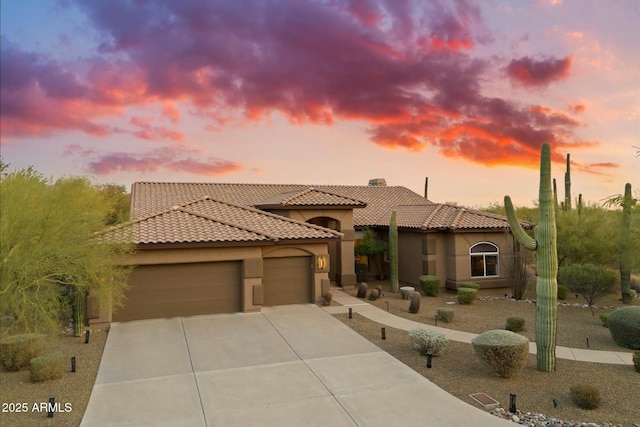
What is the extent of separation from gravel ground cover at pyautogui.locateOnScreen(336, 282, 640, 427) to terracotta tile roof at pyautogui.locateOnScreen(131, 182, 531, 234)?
306 inches

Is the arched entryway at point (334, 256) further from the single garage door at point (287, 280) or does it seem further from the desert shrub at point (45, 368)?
the desert shrub at point (45, 368)

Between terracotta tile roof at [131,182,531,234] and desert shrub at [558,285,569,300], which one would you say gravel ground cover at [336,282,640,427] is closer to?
desert shrub at [558,285,569,300]

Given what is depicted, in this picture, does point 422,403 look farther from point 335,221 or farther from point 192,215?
point 335,221

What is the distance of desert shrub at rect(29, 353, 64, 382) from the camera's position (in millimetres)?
9742

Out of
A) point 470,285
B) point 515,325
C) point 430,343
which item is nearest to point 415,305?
point 515,325

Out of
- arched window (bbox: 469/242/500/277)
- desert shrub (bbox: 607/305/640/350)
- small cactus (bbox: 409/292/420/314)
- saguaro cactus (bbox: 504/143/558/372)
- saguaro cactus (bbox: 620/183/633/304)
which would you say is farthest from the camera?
arched window (bbox: 469/242/500/277)

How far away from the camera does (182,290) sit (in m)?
16.5

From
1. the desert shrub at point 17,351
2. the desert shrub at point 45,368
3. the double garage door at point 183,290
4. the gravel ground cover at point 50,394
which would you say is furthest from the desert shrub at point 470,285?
the desert shrub at point 17,351

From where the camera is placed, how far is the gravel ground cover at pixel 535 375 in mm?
8719

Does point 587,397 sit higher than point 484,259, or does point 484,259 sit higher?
point 484,259

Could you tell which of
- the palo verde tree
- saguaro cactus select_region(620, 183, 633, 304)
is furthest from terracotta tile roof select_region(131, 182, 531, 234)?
the palo verde tree

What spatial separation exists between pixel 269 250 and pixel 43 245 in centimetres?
963

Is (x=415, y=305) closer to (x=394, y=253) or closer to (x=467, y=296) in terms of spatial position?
(x=467, y=296)

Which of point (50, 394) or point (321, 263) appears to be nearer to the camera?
point (50, 394)
